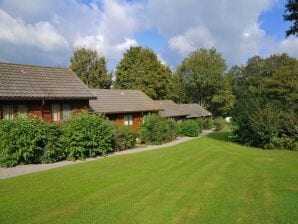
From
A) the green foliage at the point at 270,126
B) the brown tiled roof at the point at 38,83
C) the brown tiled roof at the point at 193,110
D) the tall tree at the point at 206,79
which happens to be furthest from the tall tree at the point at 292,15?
the tall tree at the point at 206,79

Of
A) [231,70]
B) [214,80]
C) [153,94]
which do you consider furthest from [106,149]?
[231,70]

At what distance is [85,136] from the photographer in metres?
19.8

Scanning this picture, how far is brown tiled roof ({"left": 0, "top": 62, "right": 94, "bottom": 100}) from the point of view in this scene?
22.4 meters

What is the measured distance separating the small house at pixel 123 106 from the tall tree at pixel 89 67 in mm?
22300

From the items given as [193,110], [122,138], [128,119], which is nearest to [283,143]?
[122,138]

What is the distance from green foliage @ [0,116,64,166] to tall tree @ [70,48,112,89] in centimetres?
4061

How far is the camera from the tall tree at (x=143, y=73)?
56.8 metres

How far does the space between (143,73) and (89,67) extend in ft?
32.6

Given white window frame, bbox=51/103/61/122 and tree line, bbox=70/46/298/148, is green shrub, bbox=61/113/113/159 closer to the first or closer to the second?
white window frame, bbox=51/103/61/122

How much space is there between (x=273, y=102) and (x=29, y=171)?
20827 millimetres

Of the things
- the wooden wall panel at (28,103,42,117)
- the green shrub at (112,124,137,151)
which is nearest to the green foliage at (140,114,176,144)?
the green shrub at (112,124,137,151)

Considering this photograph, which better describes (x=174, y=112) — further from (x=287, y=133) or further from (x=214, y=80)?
(x=214, y=80)

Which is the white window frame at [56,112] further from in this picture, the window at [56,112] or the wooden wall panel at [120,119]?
the wooden wall panel at [120,119]

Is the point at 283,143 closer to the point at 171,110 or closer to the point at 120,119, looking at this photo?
the point at 120,119
